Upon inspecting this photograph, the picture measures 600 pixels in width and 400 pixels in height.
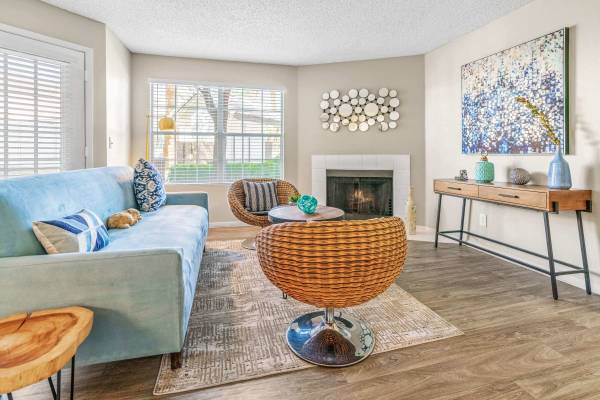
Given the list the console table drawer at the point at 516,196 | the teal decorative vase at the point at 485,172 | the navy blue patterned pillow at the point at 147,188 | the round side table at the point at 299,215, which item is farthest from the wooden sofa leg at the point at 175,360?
the teal decorative vase at the point at 485,172

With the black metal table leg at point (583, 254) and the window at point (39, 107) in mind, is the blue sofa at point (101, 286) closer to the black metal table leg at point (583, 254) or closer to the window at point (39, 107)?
the window at point (39, 107)

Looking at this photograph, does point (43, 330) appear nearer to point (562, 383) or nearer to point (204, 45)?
point (562, 383)

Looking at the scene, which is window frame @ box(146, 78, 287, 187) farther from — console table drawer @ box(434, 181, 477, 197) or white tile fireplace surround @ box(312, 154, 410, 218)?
console table drawer @ box(434, 181, 477, 197)

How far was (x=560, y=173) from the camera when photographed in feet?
8.61

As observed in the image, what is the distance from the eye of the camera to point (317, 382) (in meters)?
1.57

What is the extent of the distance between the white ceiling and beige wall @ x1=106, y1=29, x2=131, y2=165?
18 cm

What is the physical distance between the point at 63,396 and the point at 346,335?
1.32 m

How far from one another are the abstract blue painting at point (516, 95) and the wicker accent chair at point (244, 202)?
6.99ft

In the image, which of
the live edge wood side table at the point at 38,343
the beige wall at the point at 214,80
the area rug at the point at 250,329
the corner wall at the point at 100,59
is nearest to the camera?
the live edge wood side table at the point at 38,343

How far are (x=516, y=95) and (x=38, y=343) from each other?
152 inches

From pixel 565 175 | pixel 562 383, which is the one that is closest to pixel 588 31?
pixel 565 175

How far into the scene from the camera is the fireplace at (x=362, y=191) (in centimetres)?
497

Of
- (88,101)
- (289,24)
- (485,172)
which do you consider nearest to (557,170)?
(485,172)

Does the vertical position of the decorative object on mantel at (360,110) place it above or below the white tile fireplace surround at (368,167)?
above
